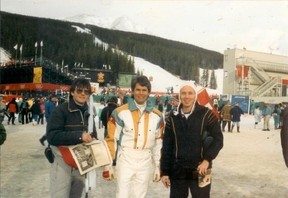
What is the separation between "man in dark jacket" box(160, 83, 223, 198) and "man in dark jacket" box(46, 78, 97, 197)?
0.75 metres

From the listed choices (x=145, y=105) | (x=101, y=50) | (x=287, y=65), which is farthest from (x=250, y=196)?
(x=101, y=50)

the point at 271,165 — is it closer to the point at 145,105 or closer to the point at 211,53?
the point at 145,105

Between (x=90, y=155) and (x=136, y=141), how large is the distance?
44cm

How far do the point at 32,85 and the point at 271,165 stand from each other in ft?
138

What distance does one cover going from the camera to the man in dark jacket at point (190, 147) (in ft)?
10.4

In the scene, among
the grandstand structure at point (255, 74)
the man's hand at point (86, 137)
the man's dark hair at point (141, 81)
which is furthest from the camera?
the grandstand structure at point (255, 74)

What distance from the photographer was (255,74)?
47969mm

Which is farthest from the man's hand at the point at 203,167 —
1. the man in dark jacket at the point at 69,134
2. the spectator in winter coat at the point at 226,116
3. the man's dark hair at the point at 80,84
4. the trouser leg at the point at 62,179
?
the spectator in winter coat at the point at 226,116

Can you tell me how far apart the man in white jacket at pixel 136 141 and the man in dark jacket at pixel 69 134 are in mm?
254

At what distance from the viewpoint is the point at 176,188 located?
3254mm

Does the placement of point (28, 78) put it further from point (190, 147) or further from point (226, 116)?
point (190, 147)

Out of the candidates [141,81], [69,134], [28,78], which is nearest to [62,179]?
[69,134]

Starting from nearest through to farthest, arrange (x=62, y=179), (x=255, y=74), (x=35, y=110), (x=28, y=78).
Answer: (x=62, y=179) → (x=35, y=110) → (x=255, y=74) → (x=28, y=78)

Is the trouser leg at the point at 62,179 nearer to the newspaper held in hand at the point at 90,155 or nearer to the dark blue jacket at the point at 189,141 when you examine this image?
the newspaper held in hand at the point at 90,155
